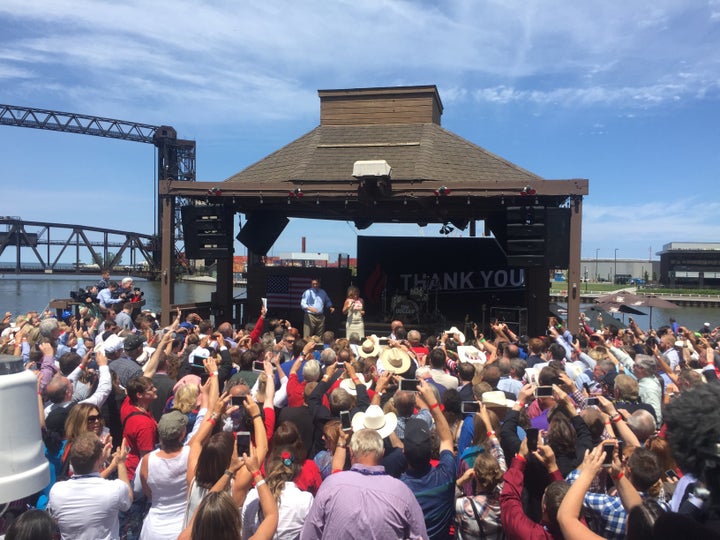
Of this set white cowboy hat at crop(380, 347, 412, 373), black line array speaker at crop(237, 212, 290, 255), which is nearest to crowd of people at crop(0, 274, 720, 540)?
white cowboy hat at crop(380, 347, 412, 373)

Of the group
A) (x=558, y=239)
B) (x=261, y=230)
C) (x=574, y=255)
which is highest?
(x=261, y=230)

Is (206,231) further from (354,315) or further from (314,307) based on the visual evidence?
(354,315)

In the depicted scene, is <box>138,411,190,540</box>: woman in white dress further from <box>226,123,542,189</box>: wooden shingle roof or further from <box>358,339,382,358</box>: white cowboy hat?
<box>226,123,542,189</box>: wooden shingle roof

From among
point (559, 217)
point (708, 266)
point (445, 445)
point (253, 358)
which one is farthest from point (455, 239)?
point (708, 266)

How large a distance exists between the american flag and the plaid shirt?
1078 centimetres

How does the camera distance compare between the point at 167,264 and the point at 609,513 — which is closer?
the point at 609,513

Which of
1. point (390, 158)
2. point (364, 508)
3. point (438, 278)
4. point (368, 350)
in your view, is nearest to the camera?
point (364, 508)

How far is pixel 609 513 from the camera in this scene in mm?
2248

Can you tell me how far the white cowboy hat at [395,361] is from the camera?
448 centimetres

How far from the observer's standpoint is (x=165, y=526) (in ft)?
8.61

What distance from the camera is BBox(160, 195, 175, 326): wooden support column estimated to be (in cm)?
1016

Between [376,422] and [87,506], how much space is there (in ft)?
4.70

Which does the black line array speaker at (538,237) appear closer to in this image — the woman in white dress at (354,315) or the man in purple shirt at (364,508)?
the woman in white dress at (354,315)

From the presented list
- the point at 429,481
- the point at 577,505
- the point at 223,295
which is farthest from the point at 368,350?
the point at 223,295
